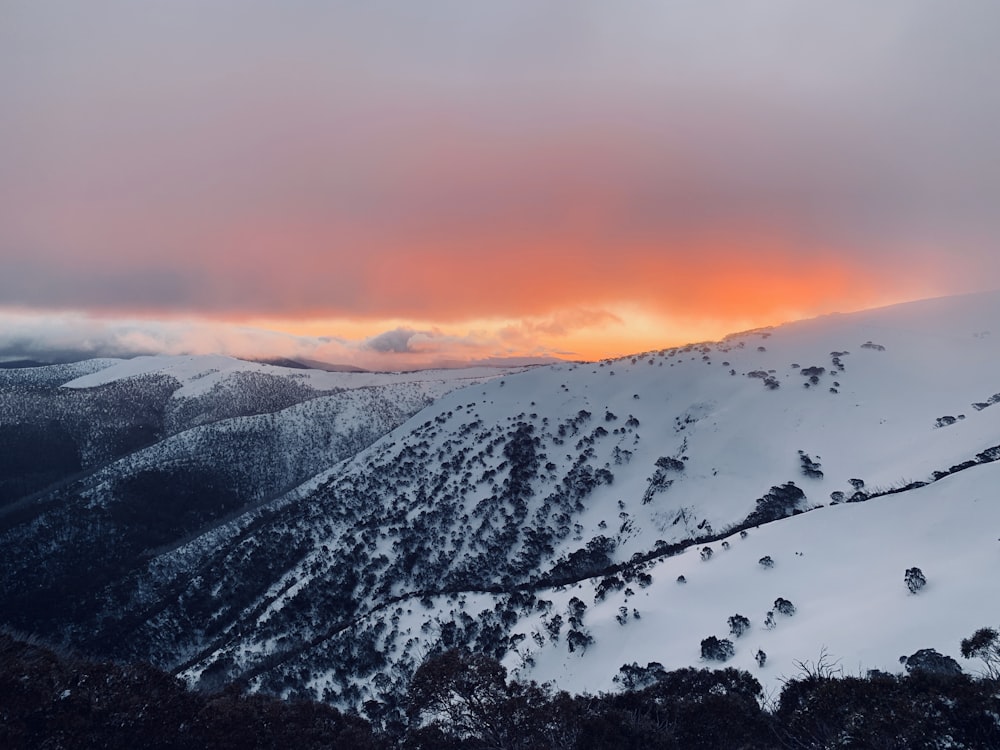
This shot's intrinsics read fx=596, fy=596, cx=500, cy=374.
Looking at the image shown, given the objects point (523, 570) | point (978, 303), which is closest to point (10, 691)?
point (523, 570)

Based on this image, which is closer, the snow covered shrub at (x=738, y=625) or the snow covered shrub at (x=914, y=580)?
the snow covered shrub at (x=914, y=580)

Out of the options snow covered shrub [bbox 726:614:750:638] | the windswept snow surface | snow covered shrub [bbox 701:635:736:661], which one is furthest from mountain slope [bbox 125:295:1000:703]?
snow covered shrub [bbox 701:635:736:661]

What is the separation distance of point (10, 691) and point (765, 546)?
56.9 meters

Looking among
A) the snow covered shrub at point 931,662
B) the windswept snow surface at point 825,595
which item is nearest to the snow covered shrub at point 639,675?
the windswept snow surface at point 825,595

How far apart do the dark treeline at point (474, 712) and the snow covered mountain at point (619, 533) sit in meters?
9.19

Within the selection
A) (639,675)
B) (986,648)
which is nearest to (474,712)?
(639,675)

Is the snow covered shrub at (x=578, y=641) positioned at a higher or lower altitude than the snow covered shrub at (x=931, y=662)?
lower

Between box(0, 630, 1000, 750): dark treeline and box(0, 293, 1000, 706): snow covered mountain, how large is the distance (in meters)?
9.19

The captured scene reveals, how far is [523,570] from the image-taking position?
8681 centimetres

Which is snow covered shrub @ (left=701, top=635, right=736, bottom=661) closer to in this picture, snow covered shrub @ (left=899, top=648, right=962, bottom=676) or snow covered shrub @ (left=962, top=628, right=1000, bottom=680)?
snow covered shrub @ (left=899, top=648, right=962, bottom=676)

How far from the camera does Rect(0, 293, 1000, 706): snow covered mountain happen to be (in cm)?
4669

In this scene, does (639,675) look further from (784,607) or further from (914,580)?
(914,580)

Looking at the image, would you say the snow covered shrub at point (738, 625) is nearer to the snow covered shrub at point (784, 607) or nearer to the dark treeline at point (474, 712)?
the snow covered shrub at point (784, 607)

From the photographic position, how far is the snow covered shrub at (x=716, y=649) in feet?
140
